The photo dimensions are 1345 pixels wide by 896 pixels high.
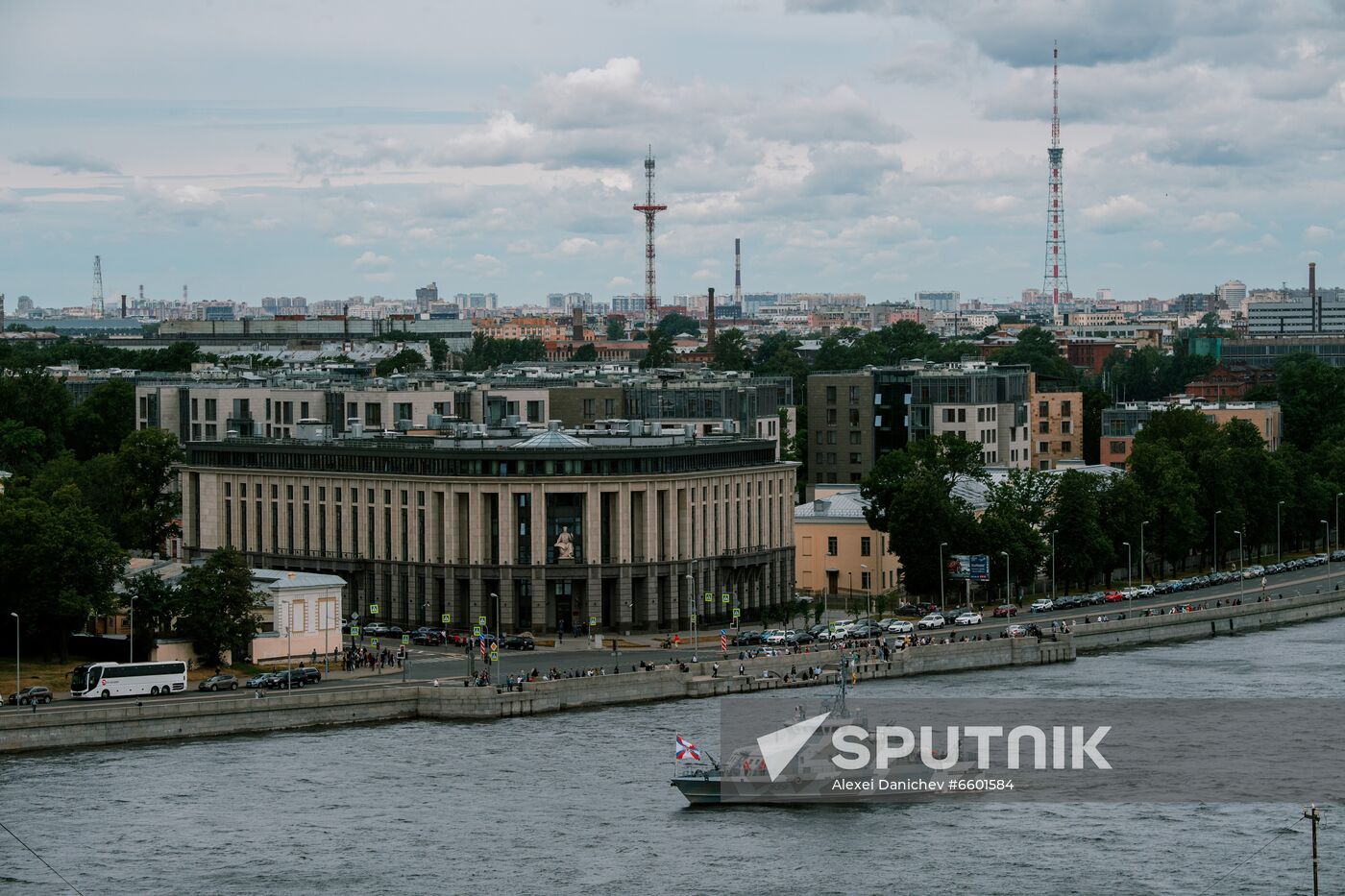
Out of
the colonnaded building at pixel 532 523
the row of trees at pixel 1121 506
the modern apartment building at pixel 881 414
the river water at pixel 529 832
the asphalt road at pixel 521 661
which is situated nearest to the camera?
the river water at pixel 529 832

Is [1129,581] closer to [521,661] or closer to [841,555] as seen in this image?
[841,555]

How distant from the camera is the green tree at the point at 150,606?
332ft

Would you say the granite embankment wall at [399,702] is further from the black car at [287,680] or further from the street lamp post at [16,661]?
the street lamp post at [16,661]

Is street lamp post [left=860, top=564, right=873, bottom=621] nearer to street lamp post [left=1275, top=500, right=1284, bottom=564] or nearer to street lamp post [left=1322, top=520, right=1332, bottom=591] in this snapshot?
street lamp post [left=1322, top=520, right=1332, bottom=591]

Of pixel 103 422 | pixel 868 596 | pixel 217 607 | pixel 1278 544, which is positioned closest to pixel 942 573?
pixel 868 596

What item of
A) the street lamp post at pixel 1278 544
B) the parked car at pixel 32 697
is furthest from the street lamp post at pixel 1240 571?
the parked car at pixel 32 697

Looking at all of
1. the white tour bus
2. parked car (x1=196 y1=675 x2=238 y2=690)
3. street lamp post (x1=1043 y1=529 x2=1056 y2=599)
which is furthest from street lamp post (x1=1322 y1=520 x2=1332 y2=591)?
the white tour bus

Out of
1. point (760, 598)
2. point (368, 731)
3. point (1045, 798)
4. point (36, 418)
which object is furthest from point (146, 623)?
point (36, 418)

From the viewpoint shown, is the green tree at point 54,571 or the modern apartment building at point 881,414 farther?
the modern apartment building at point 881,414

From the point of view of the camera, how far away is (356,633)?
355 feet

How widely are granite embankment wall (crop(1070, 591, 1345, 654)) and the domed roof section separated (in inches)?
994

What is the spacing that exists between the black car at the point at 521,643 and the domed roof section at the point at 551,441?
32.3 ft

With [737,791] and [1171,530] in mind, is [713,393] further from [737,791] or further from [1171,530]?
[737,791]

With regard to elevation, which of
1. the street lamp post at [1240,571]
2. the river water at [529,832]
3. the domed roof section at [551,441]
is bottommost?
the river water at [529,832]
